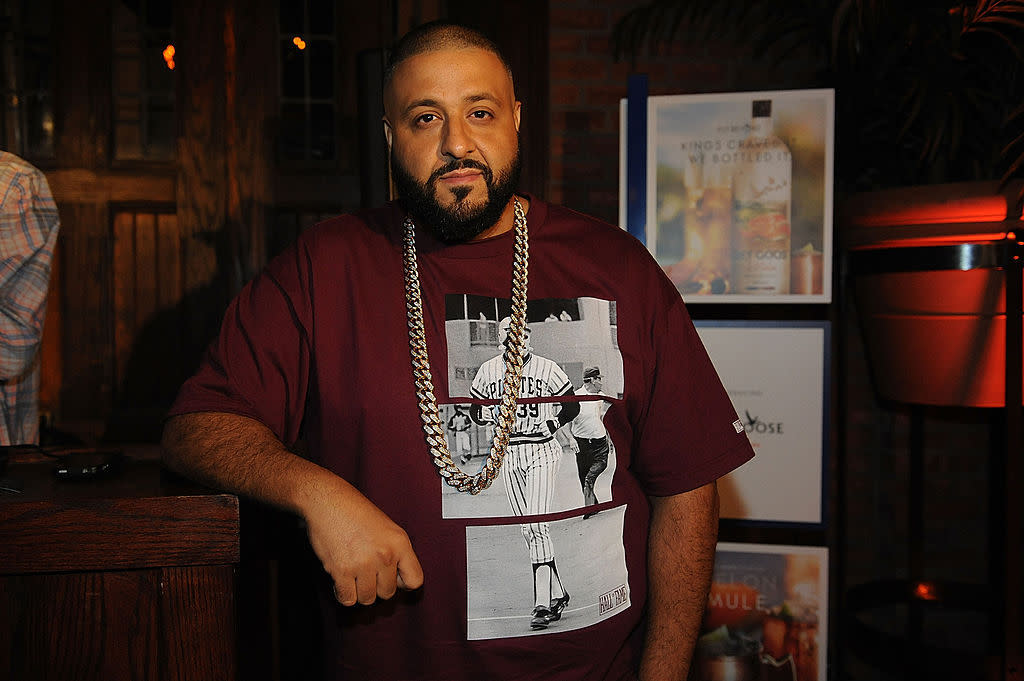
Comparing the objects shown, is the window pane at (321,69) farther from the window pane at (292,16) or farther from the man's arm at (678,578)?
the man's arm at (678,578)

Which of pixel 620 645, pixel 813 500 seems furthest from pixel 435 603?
pixel 813 500

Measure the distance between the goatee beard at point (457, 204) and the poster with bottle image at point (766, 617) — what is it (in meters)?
1.13

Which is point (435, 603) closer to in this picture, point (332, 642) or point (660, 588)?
point (332, 642)

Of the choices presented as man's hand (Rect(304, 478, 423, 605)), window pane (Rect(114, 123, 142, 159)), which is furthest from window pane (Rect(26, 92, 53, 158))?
man's hand (Rect(304, 478, 423, 605))

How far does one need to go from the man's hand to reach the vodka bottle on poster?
1208mm

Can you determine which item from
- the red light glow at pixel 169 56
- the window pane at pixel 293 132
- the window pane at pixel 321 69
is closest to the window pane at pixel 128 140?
the red light glow at pixel 169 56

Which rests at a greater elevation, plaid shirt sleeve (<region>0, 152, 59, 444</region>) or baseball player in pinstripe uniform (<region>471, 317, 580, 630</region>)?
plaid shirt sleeve (<region>0, 152, 59, 444</region>)

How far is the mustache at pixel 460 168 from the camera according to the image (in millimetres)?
1230

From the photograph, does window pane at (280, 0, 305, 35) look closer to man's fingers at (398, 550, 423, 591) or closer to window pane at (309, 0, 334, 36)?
window pane at (309, 0, 334, 36)

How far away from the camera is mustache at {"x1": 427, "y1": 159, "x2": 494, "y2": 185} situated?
→ 123 centimetres

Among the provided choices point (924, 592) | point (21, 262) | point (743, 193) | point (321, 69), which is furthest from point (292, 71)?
point (924, 592)

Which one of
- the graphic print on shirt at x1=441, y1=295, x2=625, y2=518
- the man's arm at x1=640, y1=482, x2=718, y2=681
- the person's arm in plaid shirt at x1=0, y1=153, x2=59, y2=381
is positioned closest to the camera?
the graphic print on shirt at x1=441, y1=295, x2=625, y2=518

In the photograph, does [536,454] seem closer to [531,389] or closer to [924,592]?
[531,389]

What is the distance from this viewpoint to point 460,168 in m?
1.23
